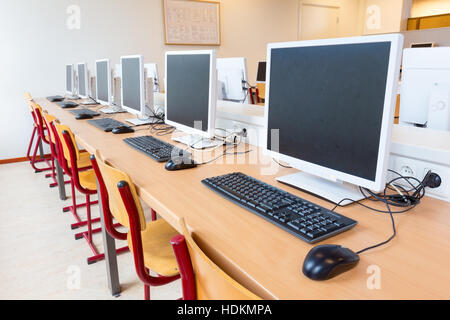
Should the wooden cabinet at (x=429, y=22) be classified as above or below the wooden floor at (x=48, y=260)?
above

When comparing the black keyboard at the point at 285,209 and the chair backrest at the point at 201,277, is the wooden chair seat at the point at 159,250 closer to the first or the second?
the black keyboard at the point at 285,209

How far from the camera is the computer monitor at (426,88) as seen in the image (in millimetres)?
1536

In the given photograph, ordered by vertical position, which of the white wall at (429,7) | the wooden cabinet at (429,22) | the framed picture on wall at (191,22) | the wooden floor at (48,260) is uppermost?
the white wall at (429,7)

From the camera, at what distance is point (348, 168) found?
0.95 meters

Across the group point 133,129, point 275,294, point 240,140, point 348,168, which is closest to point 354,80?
point 348,168

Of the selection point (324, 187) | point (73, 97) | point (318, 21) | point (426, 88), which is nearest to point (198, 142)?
point (324, 187)

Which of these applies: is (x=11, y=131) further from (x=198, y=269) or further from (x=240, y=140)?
(x=198, y=269)

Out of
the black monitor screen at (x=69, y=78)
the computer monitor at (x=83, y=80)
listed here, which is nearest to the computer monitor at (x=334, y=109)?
the computer monitor at (x=83, y=80)

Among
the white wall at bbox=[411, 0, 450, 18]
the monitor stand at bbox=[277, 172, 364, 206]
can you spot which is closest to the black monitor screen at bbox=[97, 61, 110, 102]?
the monitor stand at bbox=[277, 172, 364, 206]

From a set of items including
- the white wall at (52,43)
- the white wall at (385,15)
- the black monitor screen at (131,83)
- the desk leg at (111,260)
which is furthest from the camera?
the white wall at (385,15)

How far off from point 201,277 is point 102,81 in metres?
3.02

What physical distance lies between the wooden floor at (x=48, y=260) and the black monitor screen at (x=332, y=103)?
114 cm

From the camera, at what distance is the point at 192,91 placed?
5.48ft

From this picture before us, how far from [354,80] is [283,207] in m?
0.40
